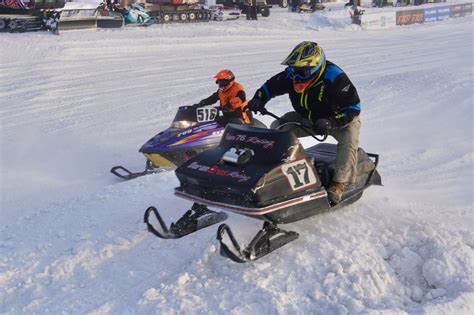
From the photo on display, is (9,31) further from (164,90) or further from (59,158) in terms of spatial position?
(59,158)

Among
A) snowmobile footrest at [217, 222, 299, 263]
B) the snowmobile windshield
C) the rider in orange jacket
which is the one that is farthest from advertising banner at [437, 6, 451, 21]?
→ snowmobile footrest at [217, 222, 299, 263]

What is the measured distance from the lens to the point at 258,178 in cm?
417

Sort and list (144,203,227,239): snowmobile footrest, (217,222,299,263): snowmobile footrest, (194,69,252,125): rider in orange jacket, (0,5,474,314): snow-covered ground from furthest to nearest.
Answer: (194,69,252,125): rider in orange jacket, (144,203,227,239): snowmobile footrest, (217,222,299,263): snowmobile footrest, (0,5,474,314): snow-covered ground

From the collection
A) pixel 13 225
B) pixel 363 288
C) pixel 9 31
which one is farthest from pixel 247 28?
pixel 363 288

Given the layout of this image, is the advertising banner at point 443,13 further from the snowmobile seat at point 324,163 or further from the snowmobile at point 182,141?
the snowmobile seat at point 324,163

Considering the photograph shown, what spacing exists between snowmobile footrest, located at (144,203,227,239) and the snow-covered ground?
0.10 metres

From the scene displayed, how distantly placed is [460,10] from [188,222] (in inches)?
1243

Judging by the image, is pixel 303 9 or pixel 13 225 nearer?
pixel 13 225

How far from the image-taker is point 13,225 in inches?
219

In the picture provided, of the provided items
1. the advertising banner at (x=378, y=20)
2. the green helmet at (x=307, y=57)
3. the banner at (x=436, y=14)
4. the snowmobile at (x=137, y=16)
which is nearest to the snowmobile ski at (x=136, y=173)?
the green helmet at (x=307, y=57)

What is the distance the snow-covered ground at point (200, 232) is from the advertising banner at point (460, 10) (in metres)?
18.8

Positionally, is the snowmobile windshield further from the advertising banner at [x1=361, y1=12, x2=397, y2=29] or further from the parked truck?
the advertising banner at [x1=361, y1=12, x2=397, y2=29]

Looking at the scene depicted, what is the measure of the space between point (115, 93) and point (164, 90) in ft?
3.92

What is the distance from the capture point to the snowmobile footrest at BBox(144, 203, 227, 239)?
4586 mm
